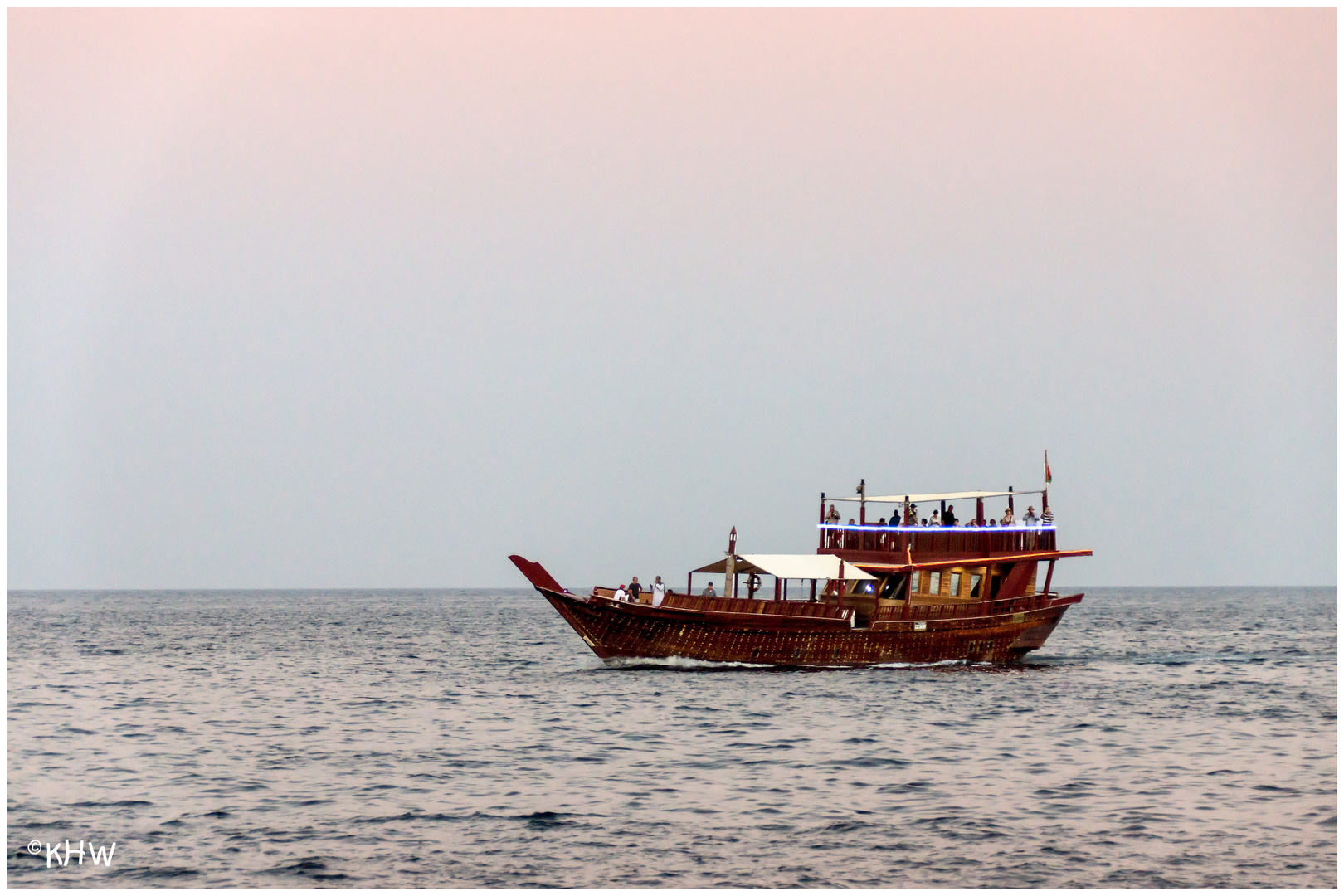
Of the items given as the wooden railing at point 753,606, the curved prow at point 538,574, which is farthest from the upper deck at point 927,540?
the curved prow at point 538,574

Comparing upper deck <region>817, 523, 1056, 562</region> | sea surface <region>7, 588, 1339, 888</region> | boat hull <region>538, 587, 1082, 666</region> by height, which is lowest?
sea surface <region>7, 588, 1339, 888</region>

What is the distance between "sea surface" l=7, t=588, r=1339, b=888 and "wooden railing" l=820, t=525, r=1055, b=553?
4.25 m

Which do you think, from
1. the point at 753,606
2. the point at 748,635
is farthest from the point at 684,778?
the point at 748,635

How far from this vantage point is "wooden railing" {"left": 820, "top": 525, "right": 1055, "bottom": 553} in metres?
49.2

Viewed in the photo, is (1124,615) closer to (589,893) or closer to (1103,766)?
(1103,766)

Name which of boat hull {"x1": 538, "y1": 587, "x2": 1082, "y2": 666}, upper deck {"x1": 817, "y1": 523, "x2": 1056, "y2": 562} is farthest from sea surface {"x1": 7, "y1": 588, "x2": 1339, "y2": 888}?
upper deck {"x1": 817, "y1": 523, "x2": 1056, "y2": 562}

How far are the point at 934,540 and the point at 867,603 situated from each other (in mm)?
3881

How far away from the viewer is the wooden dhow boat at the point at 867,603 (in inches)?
1747

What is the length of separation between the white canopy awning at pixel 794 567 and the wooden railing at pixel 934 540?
184 centimetres

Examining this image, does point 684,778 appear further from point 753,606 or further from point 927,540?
point 927,540

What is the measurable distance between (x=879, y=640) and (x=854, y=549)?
476cm

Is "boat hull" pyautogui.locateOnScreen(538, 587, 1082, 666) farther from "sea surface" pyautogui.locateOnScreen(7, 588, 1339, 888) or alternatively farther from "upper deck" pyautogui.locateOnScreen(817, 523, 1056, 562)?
"upper deck" pyautogui.locateOnScreen(817, 523, 1056, 562)

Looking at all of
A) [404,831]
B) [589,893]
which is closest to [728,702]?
[404,831]

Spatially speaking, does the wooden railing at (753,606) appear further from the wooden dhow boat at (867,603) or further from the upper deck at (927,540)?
the upper deck at (927,540)
